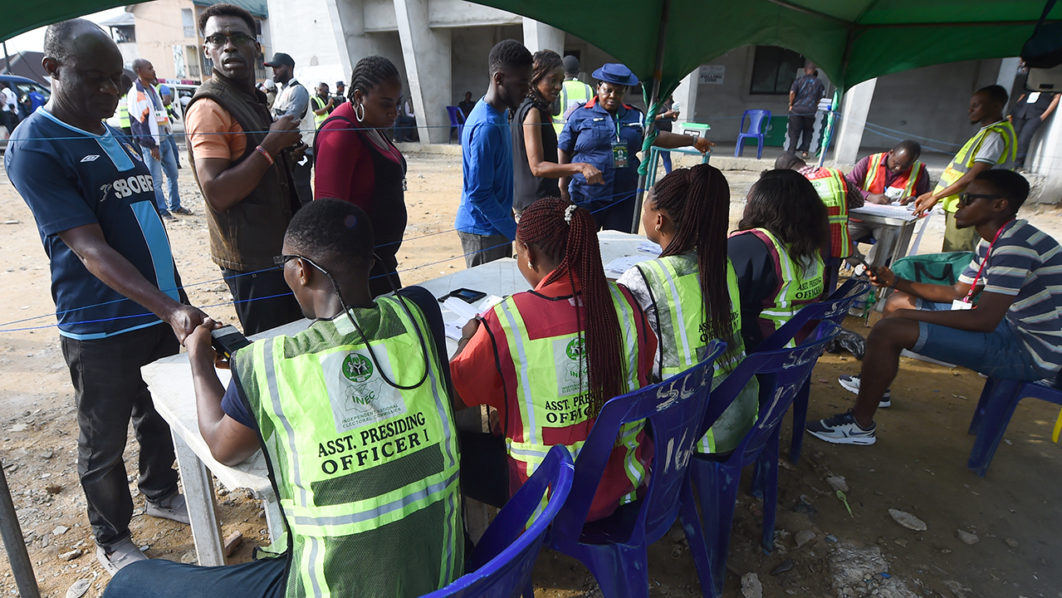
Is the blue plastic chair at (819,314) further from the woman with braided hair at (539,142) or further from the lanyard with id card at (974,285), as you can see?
the woman with braided hair at (539,142)

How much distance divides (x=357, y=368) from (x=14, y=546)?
129 cm

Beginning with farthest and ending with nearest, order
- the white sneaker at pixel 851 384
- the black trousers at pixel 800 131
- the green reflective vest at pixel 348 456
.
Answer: the black trousers at pixel 800 131, the white sneaker at pixel 851 384, the green reflective vest at pixel 348 456

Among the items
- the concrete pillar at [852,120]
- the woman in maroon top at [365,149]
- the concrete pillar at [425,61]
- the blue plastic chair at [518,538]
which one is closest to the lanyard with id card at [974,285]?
the blue plastic chair at [518,538]

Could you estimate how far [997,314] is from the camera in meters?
2.59

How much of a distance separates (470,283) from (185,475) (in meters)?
1.26

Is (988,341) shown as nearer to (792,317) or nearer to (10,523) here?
(792,317)

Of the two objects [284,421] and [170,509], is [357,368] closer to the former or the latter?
[284,421]

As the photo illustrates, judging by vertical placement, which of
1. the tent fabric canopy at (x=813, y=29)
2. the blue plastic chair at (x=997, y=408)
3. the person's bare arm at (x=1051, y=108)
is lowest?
the blue plastic chair at (x=997, y=408)

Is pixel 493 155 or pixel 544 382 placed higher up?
pixel 493 155

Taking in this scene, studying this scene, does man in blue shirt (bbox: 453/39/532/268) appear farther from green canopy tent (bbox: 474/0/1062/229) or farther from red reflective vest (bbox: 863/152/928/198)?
red reflective vest (bbox: 863/152/928/198)

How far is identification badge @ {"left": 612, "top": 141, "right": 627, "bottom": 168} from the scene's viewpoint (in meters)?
3.78

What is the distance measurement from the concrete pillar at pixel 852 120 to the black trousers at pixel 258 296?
33.6ft

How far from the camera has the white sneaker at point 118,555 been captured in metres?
2.10

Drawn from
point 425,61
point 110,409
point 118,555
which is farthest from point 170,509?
point 425,61
